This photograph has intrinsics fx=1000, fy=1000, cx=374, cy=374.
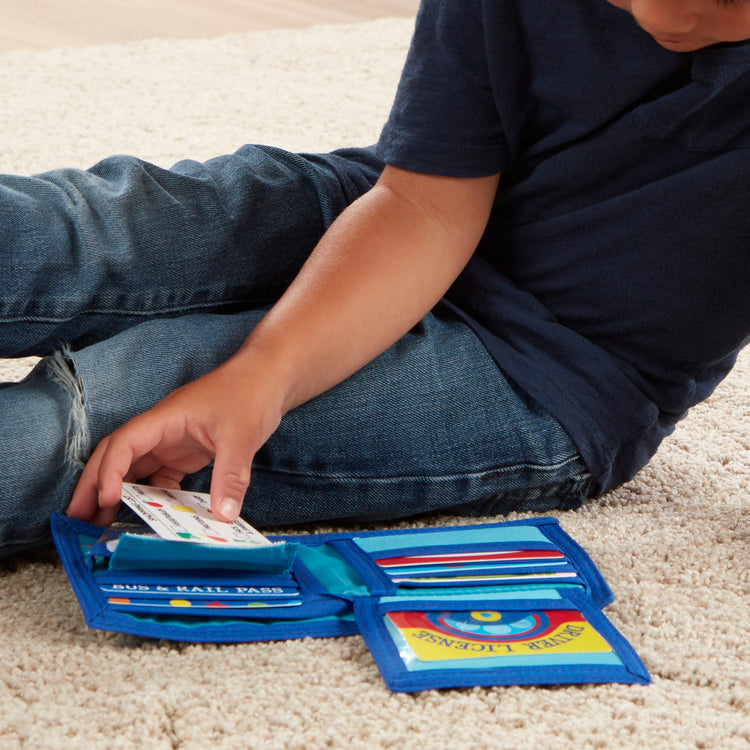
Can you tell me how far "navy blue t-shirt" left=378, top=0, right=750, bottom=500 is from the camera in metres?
0.76

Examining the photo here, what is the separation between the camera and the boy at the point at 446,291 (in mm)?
746

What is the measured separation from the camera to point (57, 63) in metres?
2.11

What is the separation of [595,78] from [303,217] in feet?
0.95

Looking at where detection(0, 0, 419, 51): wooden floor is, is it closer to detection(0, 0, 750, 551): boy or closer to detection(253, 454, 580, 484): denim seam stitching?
detection(0, 0, 750, 551): boy

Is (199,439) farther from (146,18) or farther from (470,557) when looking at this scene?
(146,18)

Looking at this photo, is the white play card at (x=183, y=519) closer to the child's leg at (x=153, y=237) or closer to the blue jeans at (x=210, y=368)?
the blue jeans at (x=210, y=368)

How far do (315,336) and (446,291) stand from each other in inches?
7.1

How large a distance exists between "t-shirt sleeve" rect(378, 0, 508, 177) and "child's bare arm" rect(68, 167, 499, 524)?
2 cm

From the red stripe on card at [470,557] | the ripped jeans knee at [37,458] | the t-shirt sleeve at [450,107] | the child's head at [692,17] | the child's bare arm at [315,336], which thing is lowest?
the red stripe on card at [470,557]

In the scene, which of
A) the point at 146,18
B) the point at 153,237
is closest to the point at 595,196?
the point at 153,237

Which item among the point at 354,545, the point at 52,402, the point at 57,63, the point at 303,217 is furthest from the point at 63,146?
the point at 354,545

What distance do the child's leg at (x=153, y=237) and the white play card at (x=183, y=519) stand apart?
0.65 ft

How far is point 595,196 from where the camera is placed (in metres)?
0.82

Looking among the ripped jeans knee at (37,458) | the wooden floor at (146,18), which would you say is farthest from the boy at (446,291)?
the wooden floor at (146,18)
